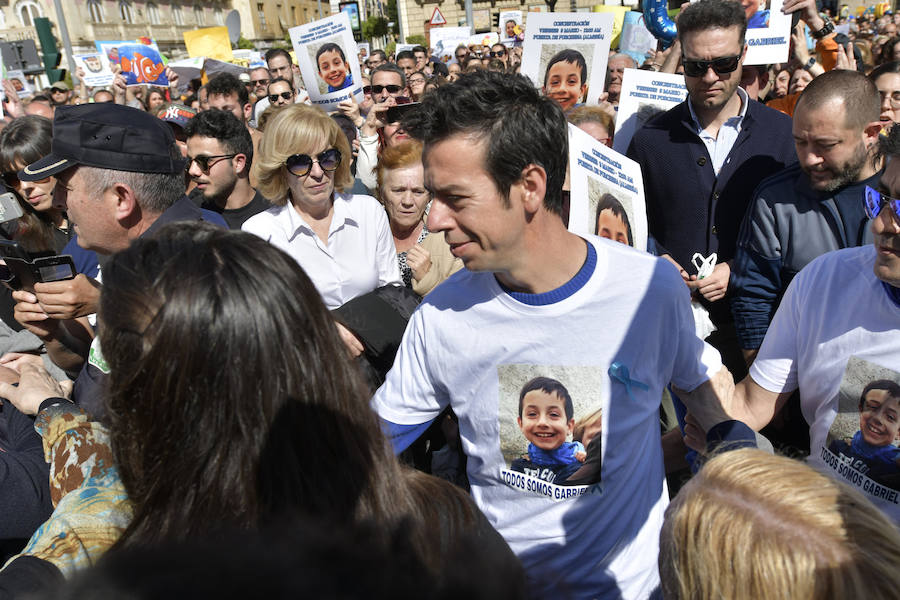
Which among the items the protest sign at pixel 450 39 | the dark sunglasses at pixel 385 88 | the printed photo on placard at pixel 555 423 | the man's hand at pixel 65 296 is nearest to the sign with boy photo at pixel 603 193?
the printed photo on placard at pixel 555 423

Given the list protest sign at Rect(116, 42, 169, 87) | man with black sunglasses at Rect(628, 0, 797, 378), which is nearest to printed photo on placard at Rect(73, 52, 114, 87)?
protest sign at Rect(116, 42, 169, 87)

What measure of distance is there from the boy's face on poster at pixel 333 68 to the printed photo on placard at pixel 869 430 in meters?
4.56

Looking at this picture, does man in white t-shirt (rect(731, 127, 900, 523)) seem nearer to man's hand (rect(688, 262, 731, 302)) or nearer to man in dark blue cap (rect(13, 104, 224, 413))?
man's hand (rect(688, 262, 731, 302))

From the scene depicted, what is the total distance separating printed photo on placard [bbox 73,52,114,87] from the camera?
35.5 feet

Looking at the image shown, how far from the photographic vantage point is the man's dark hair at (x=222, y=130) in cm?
408

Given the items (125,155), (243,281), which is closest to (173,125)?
(125,155)

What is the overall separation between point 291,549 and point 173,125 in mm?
5191

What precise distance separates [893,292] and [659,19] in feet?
14.4

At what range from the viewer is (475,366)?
65.5 inches

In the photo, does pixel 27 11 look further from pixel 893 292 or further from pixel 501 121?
pixel 893 292

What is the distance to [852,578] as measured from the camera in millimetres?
977

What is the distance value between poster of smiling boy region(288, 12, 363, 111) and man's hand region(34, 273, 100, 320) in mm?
3493

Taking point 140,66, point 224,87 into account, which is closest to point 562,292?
point 224,87

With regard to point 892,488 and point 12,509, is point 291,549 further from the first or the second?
point 892,488
